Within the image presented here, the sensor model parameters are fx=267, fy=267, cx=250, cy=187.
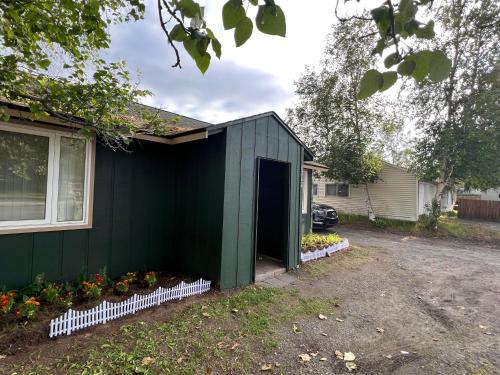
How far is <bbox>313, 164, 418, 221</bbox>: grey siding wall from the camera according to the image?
14039 mm

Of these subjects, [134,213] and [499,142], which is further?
[499,142]

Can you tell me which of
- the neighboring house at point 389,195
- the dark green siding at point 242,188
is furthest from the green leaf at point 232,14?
the neighboring house at point 389,195

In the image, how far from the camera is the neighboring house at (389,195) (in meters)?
14.1

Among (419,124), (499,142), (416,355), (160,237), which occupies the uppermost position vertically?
(419,124)

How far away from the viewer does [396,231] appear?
12.6 m

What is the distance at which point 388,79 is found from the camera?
988 mm

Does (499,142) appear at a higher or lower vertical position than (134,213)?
higher

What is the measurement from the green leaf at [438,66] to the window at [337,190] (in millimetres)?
16410

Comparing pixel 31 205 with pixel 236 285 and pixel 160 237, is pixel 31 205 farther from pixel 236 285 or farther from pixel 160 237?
pixel 236 285

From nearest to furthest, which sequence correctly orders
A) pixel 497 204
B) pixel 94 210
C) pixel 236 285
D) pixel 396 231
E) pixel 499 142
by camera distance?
pixel 94 210 < pixel 236 285 < pixel 499 142 < pixel 396 231 < pixel 497 204

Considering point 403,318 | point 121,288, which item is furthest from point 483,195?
point 121,288

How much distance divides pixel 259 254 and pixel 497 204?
18.2 metres

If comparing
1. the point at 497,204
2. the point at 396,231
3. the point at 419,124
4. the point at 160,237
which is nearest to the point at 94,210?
the point at 160,237

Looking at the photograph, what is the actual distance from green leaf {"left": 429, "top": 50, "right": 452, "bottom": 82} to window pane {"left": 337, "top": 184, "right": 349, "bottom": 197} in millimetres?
16440
